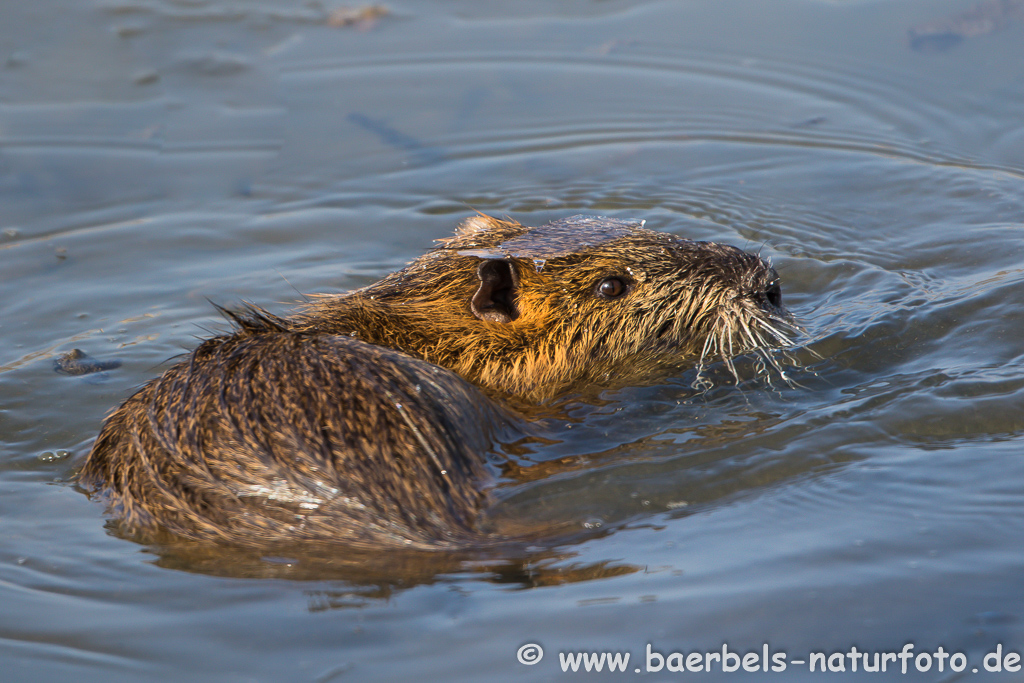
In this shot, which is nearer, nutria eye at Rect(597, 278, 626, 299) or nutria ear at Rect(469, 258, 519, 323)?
nutria ear at Rect(469, 258, 519, 323)

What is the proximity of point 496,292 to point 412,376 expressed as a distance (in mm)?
923

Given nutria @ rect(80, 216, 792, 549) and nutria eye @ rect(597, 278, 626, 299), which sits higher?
nutria eye @ rect(597, 278, 626, 299)

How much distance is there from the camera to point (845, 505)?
348 cm

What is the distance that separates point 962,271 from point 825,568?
8.60 feet

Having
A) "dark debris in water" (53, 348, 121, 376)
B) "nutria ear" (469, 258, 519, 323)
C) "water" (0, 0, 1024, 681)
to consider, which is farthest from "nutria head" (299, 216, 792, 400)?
"dark debris in water" (53, 348, 121, 376)

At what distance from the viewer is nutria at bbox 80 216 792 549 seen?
3.23 m

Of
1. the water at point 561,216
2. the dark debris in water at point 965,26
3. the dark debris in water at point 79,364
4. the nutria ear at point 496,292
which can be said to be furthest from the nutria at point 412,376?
the dark debris in water at point 965,26

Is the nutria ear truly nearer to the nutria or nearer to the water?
the nutria

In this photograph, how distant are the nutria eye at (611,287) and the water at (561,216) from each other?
400 mm

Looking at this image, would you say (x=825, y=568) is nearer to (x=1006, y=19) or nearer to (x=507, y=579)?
(x=507, y=579)

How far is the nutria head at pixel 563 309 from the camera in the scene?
4.24 m

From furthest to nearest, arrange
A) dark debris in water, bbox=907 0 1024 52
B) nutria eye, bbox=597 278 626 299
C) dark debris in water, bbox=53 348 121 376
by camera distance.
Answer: dark debris in water, bbox=907 0 1024 52
dark debris in water, bbox=53 348 121 376
nutria eye, bbox=597 278 626 299

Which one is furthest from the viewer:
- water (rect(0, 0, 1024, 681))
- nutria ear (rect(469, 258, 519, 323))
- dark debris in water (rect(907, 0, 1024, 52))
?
dark debris in water (rect(907, 0, 1024, 52))

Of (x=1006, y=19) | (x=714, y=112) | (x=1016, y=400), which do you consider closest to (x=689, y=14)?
(x=714, y=112)
